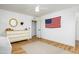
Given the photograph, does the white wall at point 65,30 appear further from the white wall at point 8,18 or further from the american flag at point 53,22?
the white wall at point 8,18

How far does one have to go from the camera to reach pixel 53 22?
477 centimetres

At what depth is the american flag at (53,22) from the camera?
4.35 meters

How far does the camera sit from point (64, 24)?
400 centimetres

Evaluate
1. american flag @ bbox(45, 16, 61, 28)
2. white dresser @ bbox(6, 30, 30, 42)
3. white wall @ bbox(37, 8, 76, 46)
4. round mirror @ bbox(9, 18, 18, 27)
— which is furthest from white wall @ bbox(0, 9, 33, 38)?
white wall @ bbox(37, 8, 76, 46)

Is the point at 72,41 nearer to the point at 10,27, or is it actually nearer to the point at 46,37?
the point at 46,37

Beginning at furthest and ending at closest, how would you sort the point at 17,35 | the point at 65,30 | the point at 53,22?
the point at 53,22
the point at 17,35
the point at 65,30

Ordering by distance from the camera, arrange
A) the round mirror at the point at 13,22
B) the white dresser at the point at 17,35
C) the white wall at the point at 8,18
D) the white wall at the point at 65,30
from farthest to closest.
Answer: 1. the round mirror at the point at 13,22
2. the white wall at the point at 8,18
3. the white dresser at the point at 17,35
4. the white wall at the point at 65,30

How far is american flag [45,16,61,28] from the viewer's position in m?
4.35

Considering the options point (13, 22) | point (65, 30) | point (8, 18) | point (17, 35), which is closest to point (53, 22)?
point (65, 30)

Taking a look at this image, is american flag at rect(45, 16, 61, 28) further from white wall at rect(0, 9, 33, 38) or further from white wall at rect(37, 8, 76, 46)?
white wall at rect(0, 9, 33, 38)

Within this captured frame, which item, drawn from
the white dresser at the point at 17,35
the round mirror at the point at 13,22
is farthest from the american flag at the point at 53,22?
the round mirror at the point at 13,22

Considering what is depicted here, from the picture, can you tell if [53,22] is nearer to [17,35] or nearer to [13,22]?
[17,35]
